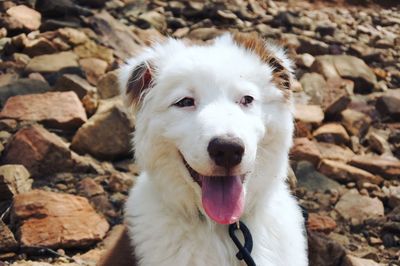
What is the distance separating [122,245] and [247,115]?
107cm

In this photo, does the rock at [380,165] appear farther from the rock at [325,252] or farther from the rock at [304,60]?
the rock at [304,60]

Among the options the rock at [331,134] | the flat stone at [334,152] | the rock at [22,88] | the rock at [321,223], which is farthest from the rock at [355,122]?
the rock at [22,88]

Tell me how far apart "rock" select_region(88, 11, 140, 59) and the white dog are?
16.6 ft

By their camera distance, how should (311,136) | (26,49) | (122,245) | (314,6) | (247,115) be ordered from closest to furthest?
1. (247,115)
2. (122,245)
3. (311,136)
4. (26,49)
5. (314,6)

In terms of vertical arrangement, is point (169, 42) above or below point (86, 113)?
above

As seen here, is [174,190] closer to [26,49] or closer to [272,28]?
[26,49]

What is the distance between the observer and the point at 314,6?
1350cm

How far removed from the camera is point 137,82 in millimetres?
3871

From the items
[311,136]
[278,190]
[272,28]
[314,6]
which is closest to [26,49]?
[311,136]

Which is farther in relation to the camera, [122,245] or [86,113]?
[86,113]

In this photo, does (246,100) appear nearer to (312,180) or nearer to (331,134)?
(312,180)

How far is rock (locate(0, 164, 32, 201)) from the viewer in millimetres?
5605

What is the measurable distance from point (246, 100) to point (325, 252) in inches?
76.5

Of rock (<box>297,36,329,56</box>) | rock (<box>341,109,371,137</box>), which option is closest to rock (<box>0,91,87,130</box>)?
rock (<box>341,109,371,137</box>)
